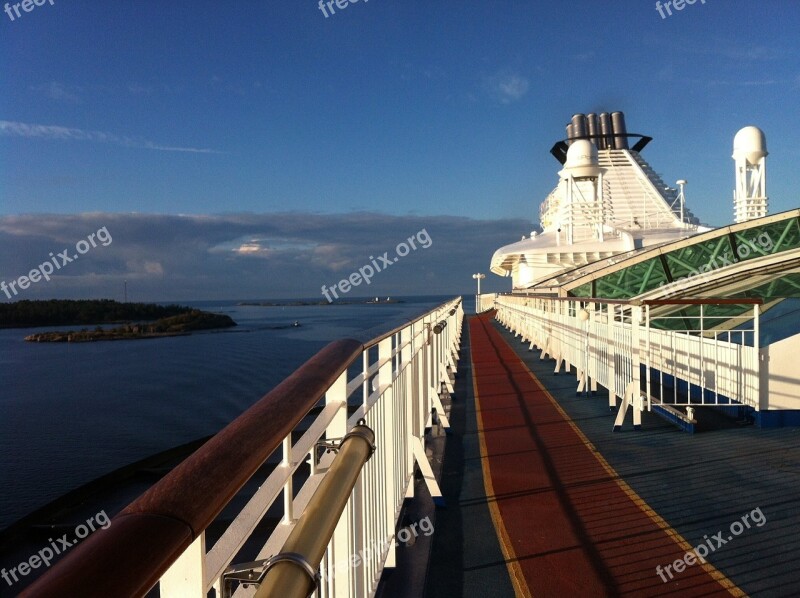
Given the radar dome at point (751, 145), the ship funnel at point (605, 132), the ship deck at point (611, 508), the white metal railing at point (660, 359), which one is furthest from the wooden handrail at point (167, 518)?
the ship funnel at point (605, 132)

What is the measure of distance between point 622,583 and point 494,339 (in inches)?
593

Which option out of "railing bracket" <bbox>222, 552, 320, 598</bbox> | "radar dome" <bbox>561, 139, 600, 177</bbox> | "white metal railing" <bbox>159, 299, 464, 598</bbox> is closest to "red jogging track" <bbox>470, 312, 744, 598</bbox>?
"white metal railing" <bbox>159, 299, 464, 598</bbox>

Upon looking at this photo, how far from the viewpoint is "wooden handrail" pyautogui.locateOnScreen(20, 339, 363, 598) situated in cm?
60

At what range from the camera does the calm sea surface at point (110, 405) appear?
11203mm

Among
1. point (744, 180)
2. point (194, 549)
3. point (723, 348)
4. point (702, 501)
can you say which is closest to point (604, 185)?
point (744, 180)

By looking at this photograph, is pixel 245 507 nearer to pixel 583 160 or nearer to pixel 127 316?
pixel 583 160

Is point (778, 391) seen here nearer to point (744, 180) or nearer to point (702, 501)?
point (702, 501)

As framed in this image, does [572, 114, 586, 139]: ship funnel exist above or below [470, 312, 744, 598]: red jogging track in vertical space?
above

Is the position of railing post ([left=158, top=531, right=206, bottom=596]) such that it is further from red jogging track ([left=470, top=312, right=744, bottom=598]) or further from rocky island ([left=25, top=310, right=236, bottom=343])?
rocky island ([left=25, top=310, right=236, bottom=343])

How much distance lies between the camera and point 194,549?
0.91 metres

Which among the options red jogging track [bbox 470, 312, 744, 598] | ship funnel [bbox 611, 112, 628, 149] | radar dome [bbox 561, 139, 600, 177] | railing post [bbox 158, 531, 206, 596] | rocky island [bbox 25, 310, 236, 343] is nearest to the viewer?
railing post [bbox 158, 531, 206, 596]

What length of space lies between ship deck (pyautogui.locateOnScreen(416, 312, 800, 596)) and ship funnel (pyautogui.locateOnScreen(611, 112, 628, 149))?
40191 millimetres

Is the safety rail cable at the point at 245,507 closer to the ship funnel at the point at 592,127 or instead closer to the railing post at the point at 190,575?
the railing post at the point at 190,575

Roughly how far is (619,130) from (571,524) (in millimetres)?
43847
